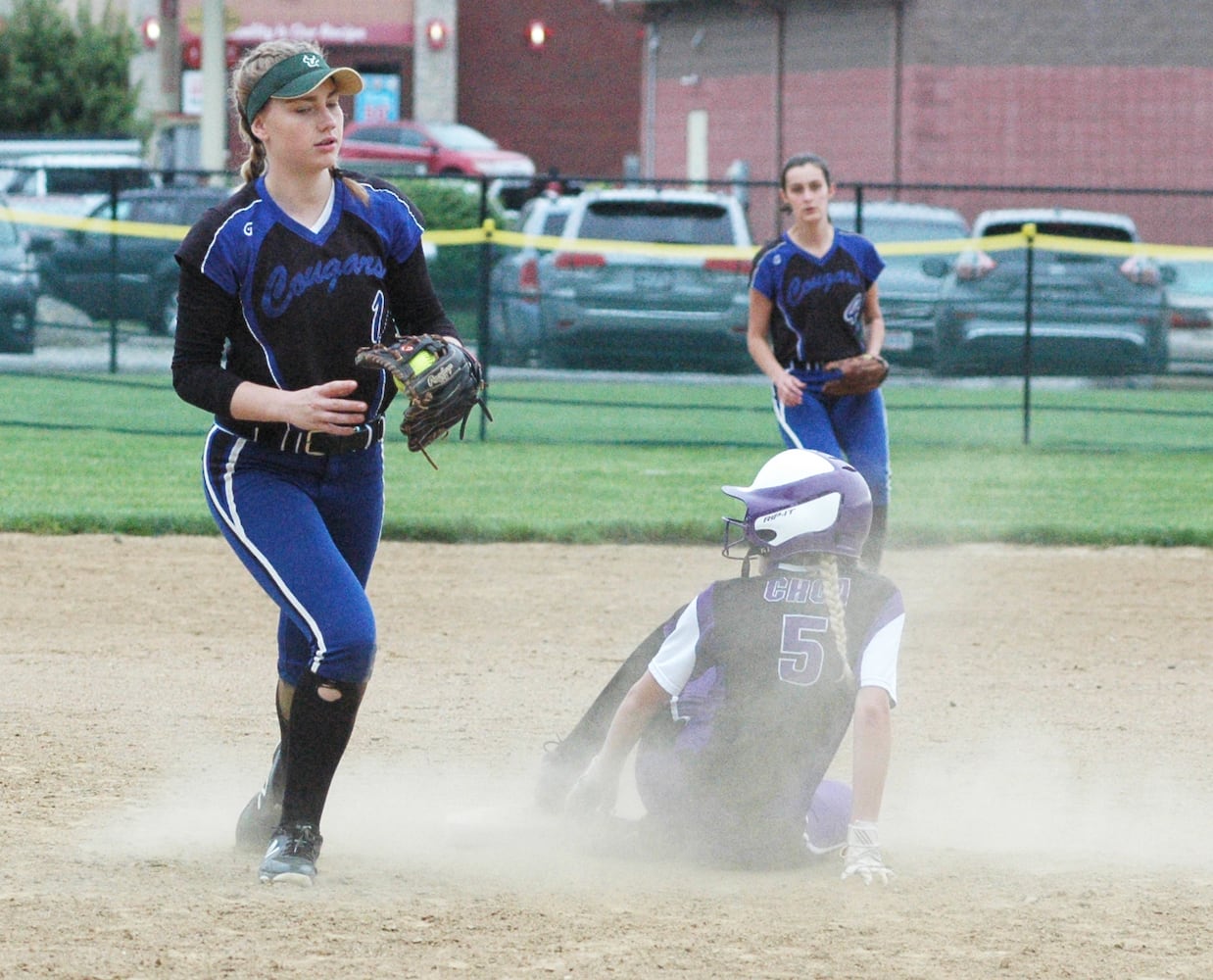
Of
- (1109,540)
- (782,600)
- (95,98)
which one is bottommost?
(1109,540)

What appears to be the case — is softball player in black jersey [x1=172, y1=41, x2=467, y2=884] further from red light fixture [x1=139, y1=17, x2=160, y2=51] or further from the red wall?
red light fixture [x1=139, y1=17, x2=160, y2=51]

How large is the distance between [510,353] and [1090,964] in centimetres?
1209

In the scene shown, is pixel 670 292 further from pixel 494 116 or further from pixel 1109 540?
pixel 494 116

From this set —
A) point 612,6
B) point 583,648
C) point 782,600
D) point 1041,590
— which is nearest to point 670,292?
point 1041,590

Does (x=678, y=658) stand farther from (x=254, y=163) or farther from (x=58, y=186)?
(x=58, y=186)

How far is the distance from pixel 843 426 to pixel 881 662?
3.63 m

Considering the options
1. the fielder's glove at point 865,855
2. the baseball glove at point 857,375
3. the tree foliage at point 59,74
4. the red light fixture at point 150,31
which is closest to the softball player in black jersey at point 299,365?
the fielder's glove at point 865,855

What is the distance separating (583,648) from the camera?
7945mm

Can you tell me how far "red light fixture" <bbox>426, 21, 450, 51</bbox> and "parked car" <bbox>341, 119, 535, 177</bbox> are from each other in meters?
6.80

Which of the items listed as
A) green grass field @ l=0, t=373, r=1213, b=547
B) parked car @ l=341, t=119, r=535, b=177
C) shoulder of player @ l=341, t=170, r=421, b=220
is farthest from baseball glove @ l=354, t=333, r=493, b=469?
parked car @ l=341, t=119, r=535, b=177

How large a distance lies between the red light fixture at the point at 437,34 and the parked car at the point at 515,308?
86.6ft

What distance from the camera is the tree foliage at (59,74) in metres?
33.6

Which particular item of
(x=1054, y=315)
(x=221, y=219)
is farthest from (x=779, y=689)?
(x=1054, y=315)

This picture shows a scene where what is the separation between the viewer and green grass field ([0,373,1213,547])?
10938 millimetres
